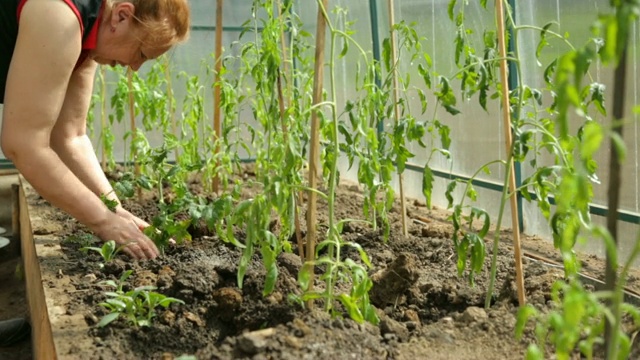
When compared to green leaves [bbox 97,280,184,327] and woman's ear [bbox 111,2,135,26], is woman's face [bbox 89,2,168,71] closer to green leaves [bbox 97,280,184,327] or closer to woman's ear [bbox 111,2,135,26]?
woman's ear [bbox 111,2,135,26]

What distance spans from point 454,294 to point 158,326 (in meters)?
0.91

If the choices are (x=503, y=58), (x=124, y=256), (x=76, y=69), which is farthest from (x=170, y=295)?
(x=503, y=58)

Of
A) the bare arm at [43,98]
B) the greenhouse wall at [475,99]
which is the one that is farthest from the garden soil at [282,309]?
the greenhouse wall at [475,99]

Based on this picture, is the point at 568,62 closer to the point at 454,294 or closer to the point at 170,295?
the point at 454,294

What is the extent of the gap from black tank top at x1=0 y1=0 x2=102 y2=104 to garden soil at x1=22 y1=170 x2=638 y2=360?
31.8 inches

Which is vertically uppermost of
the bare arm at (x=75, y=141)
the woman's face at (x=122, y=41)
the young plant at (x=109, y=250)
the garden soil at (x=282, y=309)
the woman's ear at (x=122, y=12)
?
the woman's ear at (x=122, y=12)

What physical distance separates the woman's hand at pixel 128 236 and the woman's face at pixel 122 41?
56cm

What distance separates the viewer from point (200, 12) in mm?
6824

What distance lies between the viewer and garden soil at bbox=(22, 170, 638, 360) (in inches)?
66.6

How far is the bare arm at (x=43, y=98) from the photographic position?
2.10 m

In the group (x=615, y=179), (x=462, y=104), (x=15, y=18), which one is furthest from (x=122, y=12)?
(x=462, y=104)

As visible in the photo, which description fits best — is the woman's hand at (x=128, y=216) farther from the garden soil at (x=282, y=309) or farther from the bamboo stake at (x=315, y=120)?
the bamboo stake at (x=315, y=120)

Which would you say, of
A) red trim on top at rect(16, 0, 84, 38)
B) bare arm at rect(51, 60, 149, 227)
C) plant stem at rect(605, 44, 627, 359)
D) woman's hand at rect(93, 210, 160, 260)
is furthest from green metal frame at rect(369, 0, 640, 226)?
bare arm at rect(51, 60, 149, 227)

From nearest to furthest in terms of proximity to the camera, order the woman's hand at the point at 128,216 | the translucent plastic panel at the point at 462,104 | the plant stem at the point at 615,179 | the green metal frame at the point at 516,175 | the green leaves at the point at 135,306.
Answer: the plant stem at the point at 615,179 < the green leaves at the point at 135,306 < the woman's hand at the point at 128,216 < the green metal frame at the point at 516,175 < the translucent plastic panel at the point at 462,104
